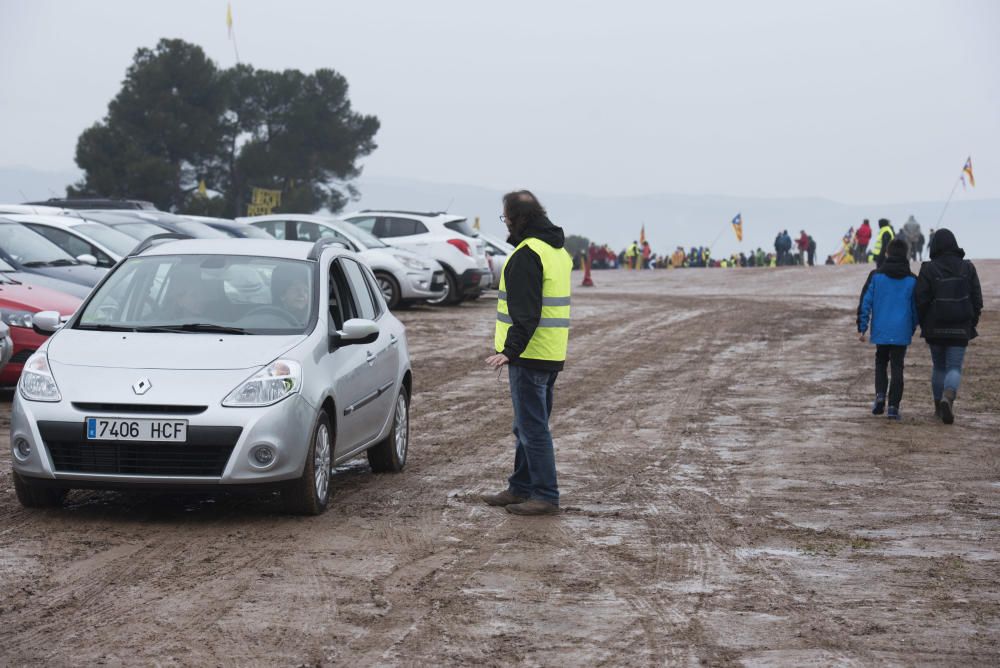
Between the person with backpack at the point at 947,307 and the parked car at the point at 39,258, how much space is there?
27.3 ft

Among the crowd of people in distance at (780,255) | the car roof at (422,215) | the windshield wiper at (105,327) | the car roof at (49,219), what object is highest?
the car roof at (422,215)

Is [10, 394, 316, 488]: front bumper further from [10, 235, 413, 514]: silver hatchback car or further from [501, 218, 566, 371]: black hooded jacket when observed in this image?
[501, 218, 566, 371]: black hooded jacket

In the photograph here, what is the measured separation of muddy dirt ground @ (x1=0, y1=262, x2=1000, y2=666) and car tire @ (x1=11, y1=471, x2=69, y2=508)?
108mm

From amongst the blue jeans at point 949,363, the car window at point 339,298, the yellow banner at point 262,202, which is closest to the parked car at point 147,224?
the blue jeans at point 949,363

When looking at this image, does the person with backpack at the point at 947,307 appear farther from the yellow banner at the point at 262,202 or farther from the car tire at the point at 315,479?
the yellow banner at the point at 262,202

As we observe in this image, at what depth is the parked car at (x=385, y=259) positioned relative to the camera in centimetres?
2455

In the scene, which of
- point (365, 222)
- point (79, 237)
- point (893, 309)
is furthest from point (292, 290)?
point (365, 222)

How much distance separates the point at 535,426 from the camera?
8.25 m

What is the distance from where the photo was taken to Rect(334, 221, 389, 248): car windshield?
24766mm

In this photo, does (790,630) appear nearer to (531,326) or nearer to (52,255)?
(531,326)

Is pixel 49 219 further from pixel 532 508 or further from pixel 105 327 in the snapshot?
pixel 532 508

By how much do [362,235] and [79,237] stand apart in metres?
7.67

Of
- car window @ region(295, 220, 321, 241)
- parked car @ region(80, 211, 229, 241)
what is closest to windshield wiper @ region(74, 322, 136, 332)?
parked car @ region(80, 211, 229, 241)

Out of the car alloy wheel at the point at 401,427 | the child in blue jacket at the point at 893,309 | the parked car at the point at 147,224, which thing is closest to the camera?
the car alloy wheel at the point at 401,427
